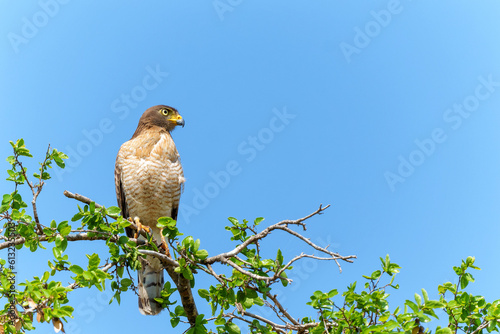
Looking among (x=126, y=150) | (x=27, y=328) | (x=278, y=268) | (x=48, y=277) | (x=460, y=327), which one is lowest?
(x=460, y=327)

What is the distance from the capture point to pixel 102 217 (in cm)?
394

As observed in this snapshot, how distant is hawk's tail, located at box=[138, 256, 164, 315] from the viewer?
217 inches

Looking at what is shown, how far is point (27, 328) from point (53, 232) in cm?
71

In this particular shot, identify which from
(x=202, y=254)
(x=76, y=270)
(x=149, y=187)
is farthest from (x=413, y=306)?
(x=149, y=187)

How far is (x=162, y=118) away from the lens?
21.6 feet

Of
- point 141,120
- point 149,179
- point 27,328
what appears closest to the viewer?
point 27,328

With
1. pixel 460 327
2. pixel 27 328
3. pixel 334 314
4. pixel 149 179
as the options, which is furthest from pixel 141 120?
pixel 460 327

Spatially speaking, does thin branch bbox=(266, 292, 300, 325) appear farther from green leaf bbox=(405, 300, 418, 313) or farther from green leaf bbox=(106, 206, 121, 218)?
green leaf bbox=(106, 206, 121, 218)

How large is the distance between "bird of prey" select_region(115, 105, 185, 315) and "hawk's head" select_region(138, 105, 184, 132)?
18.7 inches

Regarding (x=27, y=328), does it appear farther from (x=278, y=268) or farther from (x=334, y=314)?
(x=334, y=314)

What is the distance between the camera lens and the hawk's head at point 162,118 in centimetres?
650

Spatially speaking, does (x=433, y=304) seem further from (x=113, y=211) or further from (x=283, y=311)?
(x=113, y=211)

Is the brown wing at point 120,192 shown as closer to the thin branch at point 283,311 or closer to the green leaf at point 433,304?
the thin branch at point 283,311

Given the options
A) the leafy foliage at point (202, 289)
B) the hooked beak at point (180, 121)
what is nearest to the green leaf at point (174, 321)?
the leafy foliage at point (202, 289)
